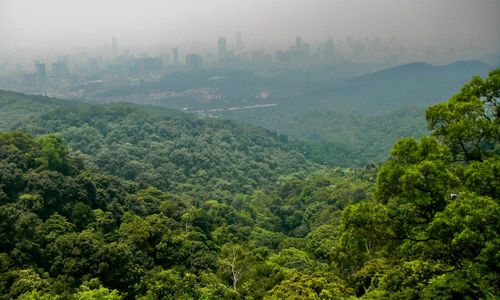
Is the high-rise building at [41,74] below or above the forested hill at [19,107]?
above

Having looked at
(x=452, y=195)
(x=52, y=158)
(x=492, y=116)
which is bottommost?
(x=52, y=158)

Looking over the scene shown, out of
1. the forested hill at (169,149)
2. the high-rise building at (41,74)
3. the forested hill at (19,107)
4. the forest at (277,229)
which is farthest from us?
the high-rise building at (41,74)

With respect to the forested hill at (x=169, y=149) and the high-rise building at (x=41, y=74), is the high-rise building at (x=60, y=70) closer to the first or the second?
the high-rise building at (x=41, y=74)

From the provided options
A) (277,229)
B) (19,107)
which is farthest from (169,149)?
(19,107)

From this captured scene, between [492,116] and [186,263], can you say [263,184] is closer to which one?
[186,263]

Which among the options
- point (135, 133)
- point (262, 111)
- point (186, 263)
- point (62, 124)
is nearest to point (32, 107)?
point (62, 124)

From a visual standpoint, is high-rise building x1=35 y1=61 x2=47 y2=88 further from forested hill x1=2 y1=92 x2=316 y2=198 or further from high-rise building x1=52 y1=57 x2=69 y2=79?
forested hill x1=2 y1=92 x2=316 y2=198

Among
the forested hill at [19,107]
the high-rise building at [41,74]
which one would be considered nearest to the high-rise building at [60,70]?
the high-rise building at [41,74]

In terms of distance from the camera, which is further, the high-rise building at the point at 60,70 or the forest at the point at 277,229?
the high-rise building at the point at 60,70
